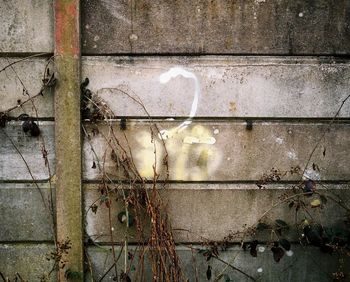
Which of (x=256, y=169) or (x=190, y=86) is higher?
(x=190, y=86)

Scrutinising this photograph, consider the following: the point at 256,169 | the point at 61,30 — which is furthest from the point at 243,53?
the point at 61,30

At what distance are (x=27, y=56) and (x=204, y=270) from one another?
221 cm

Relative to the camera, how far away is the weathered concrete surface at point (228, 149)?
3246 mm

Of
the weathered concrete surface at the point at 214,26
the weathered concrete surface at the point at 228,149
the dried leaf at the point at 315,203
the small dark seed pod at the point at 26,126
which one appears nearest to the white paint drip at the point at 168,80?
the weathered concrete surface at the point at 228,149

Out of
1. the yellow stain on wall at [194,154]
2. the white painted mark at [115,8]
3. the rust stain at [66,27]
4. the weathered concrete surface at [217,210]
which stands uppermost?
the white painted mark at [115,8]

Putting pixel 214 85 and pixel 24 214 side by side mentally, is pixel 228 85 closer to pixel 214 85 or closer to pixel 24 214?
pixel 214 85

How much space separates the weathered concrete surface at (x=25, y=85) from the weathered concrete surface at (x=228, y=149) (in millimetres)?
384

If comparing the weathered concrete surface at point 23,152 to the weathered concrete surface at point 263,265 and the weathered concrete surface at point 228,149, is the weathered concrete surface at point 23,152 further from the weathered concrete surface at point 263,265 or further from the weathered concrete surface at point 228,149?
the weathered concrete surface at point 263,265

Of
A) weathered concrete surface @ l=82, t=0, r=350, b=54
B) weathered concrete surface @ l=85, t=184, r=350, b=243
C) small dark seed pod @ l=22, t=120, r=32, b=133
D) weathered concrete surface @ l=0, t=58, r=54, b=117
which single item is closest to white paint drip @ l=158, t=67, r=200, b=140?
weathered concrete surface @ l=82, t=0, r=350, b=54

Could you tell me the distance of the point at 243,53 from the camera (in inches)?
125

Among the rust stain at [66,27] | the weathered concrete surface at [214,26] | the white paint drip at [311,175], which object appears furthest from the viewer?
the white paint drip at [311,175]

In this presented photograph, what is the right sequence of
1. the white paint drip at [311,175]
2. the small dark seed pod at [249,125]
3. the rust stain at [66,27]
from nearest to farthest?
the rust stain at [66,27]
the small dark seed pod at [249,125]
the white paint drip at [311,175]

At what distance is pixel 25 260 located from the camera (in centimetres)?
330

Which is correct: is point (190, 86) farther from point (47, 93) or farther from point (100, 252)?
point (100, 252)
